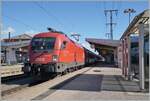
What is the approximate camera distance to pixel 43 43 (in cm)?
2316

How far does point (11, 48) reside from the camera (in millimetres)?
64438

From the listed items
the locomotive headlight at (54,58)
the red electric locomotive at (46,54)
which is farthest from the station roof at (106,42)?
the locomotive headlight at (54,58)

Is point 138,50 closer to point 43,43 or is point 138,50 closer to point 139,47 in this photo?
point 43,43

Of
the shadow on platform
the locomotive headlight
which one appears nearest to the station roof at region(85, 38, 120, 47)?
the locomotive headlight

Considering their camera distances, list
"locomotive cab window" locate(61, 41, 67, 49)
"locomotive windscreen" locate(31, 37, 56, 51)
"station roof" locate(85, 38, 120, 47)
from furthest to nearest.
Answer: "station roof" locate(85, 38, 120, 47) < "locomotive cab window" locate(61, 41, 67, 49) < "locomotive windscreen" locate(31, 37, 56, 51)

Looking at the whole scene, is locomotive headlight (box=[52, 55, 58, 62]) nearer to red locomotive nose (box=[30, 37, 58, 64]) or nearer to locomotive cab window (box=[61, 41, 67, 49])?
red locomotive nose (box=[30, 37, 58, 64])

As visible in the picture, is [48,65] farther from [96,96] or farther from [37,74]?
[96,96]

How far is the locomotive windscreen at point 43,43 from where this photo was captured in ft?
75.3

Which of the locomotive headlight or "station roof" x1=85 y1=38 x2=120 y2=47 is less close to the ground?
"station roof" x1=85 y1=38 x2=120 y2=47

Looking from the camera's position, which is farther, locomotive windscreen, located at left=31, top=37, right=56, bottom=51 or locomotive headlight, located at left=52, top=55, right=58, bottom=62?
locomotive windscreen, located at left=31, top=37, right=56, bottom=51

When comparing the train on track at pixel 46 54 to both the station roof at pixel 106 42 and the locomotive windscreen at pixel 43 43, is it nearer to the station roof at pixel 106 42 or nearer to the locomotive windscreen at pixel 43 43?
the locomotive windscreen at pixel 43 43

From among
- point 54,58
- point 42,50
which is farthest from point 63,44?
point 54,58

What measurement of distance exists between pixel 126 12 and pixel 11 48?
73.2ft

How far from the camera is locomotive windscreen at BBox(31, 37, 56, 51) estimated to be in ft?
75.3
